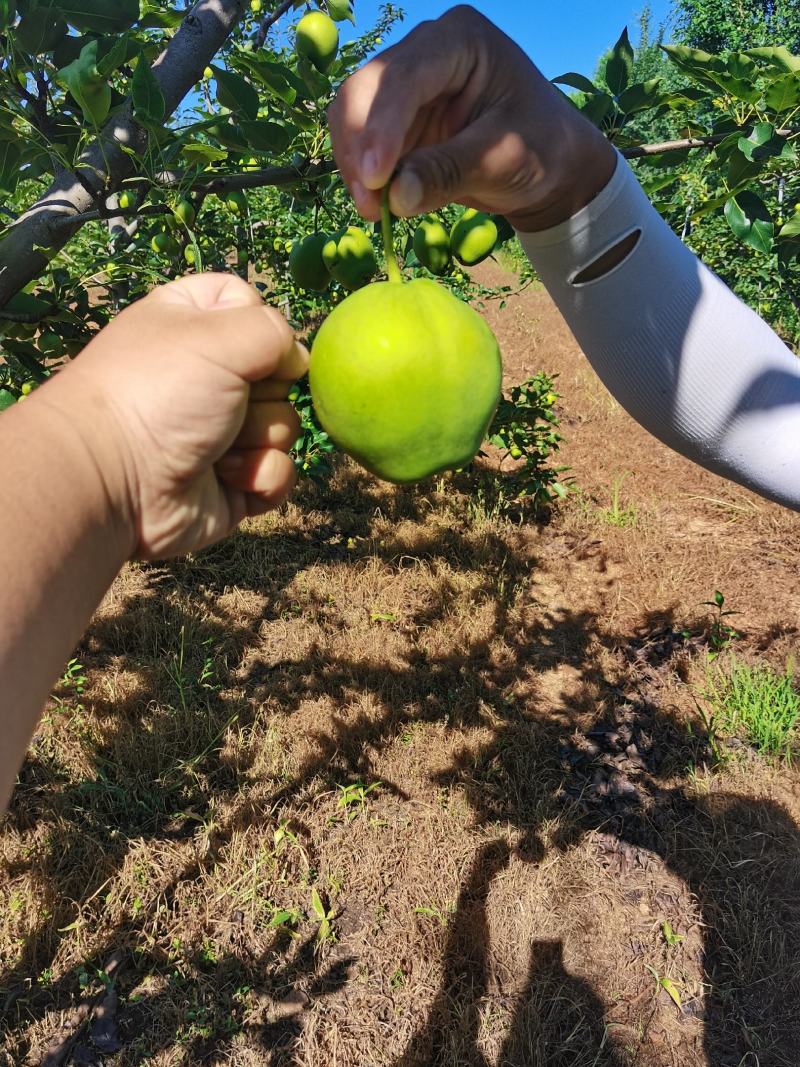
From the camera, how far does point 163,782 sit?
9.29 ft

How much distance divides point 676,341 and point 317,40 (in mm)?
892

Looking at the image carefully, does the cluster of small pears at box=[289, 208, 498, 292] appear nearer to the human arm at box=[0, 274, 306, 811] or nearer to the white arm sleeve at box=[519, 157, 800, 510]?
the white arm sleeve at box=[519, 157, 800, 510]

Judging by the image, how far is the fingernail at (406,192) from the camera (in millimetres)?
824

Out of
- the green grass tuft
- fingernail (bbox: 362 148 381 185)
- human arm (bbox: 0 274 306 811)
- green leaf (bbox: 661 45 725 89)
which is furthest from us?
the green grass tuft

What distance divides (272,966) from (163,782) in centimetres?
81

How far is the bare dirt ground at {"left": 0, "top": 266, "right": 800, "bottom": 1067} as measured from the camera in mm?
2236

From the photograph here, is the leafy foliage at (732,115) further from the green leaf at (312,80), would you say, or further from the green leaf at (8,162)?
the green leaf at (8,162)

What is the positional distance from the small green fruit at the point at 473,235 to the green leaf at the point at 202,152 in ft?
1.44

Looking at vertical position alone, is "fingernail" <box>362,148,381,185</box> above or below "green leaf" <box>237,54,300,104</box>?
below

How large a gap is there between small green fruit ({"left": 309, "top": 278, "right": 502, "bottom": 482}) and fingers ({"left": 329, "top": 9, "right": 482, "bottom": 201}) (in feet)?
0.41

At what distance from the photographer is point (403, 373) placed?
83cm

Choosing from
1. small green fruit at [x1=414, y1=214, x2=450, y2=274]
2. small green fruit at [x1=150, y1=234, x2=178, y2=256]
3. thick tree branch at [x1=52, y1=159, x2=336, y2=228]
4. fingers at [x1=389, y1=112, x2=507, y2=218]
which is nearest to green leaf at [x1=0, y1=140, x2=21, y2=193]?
thick tree branch at [x1=52, y1=159, x2=336, y2=228]

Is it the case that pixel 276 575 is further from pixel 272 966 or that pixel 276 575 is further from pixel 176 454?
pixel 176 454

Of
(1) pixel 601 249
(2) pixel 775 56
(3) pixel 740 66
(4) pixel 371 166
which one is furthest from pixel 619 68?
(4) pixel 371 166
